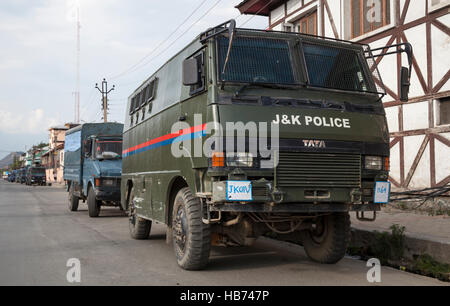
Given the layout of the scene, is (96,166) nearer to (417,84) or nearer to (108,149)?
(108,149)

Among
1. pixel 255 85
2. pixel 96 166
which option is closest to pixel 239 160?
pixel 255 85

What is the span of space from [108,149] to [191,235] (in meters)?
10.2

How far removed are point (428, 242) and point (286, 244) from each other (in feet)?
9.12

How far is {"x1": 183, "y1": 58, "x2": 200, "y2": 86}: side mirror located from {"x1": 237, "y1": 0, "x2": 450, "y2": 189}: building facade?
23.2ft

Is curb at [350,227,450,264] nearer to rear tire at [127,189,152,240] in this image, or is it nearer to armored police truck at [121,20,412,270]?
armored police truck at [121,20,412,270]

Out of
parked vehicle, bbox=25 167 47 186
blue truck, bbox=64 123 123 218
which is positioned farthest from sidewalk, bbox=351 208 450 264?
parked vehicle, bbox=25 167 47 186

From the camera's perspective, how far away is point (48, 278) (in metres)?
6.09

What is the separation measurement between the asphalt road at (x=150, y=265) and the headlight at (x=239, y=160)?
1.44 meters

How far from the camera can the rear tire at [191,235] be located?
6.12 meters

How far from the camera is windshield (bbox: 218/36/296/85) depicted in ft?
19.9

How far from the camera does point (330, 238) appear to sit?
685cm
